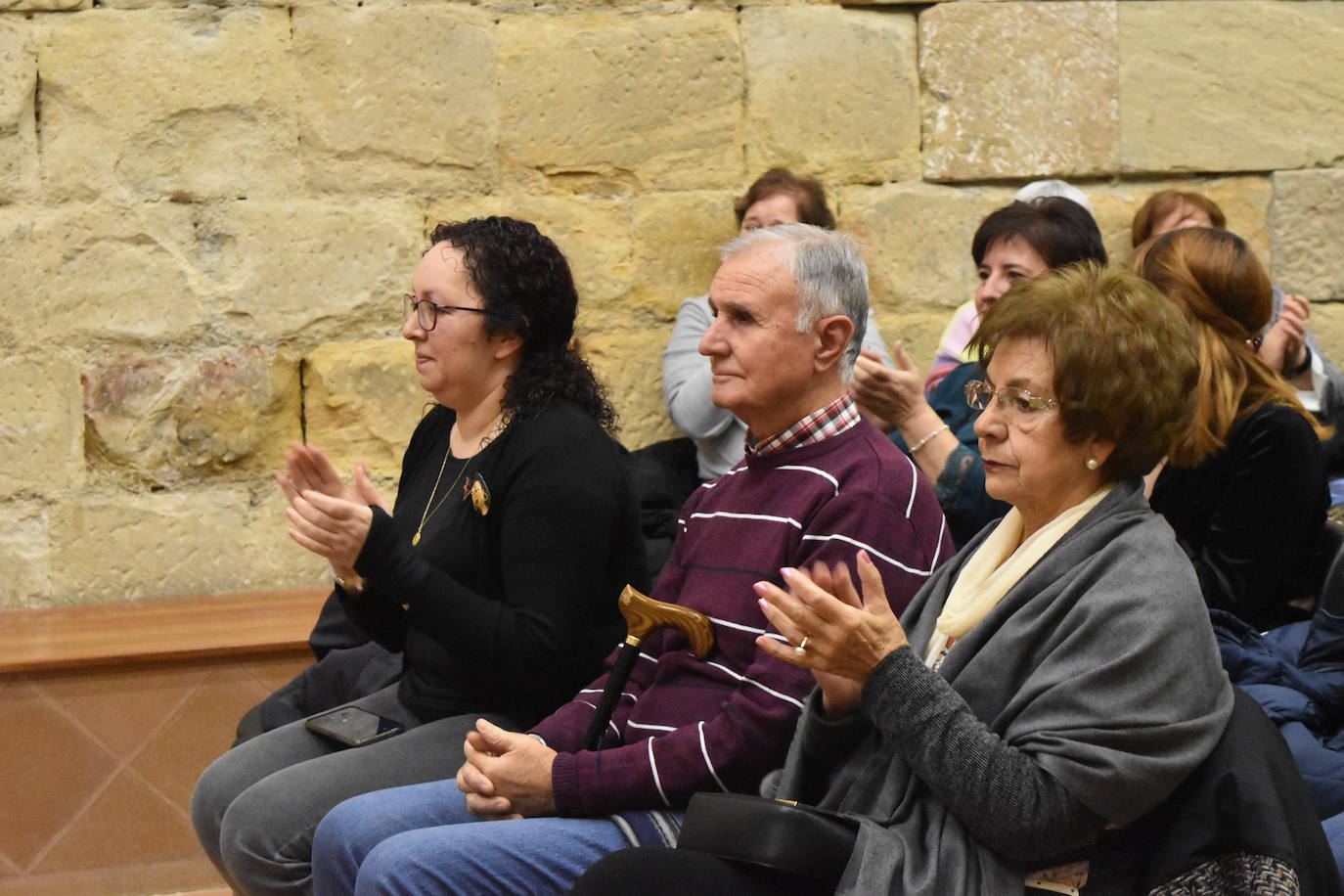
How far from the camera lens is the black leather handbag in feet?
6.48

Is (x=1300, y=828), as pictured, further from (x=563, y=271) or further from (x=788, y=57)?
(x=788, y=57)

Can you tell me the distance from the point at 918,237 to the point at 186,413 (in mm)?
2248

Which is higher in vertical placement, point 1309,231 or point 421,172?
point 421,172

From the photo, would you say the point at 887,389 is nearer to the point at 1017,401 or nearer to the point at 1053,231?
the point at 1053,231

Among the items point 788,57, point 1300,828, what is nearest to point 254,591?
point 788,57

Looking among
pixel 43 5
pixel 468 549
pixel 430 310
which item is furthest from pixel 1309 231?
pixel 43 5

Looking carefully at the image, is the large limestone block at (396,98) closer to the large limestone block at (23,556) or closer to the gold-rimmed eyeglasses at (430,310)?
the large limestone block at (23,556)

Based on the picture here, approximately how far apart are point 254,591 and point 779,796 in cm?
260

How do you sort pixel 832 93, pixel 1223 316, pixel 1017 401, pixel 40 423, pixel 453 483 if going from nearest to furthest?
pixel 1017 401, pixel 453 483, pixel 1223 316, pixel 40 423, pixel 832 93

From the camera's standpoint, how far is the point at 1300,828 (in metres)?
1.88

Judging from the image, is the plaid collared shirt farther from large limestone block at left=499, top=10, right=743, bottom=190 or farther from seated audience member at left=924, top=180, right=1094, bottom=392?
large limestone block at left=499, top=10, right=743, bottom=190

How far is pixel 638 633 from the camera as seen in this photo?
2.49 meters

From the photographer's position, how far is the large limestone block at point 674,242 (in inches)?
184

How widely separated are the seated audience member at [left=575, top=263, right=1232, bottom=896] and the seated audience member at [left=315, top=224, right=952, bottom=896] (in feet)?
0.47
